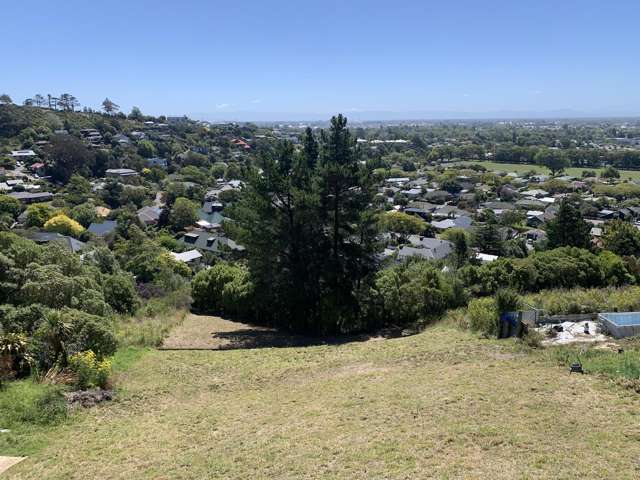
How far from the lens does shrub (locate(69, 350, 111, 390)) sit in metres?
9.28

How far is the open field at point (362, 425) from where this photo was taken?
593cm

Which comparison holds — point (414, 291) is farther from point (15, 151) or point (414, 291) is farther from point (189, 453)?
point (15, 151)

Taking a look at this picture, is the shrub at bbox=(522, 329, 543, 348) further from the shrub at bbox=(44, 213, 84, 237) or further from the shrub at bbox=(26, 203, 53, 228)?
the shrub at bbox=(26, 203, 53, 228)

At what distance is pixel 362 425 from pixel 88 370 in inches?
218

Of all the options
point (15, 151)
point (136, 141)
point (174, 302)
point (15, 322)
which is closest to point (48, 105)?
point (136, 141)

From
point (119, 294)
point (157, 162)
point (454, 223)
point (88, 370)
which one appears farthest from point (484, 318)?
point (157, 162)

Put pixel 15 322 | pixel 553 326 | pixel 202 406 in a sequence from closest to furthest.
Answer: pixel 202 406 < pixel 15 322 < pixel 553 326

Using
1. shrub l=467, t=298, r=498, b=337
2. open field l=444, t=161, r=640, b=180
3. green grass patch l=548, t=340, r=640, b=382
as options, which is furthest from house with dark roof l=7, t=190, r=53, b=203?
open field l=444, t=161, r=640, b=180

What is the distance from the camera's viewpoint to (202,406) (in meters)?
8.81

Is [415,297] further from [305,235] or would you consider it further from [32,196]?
[32,196]

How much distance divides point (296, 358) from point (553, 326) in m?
6.19

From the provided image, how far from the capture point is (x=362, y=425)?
7246mm

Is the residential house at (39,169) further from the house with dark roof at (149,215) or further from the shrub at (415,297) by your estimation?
the shrub at (415,297)

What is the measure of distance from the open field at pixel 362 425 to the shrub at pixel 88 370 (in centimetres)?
56
